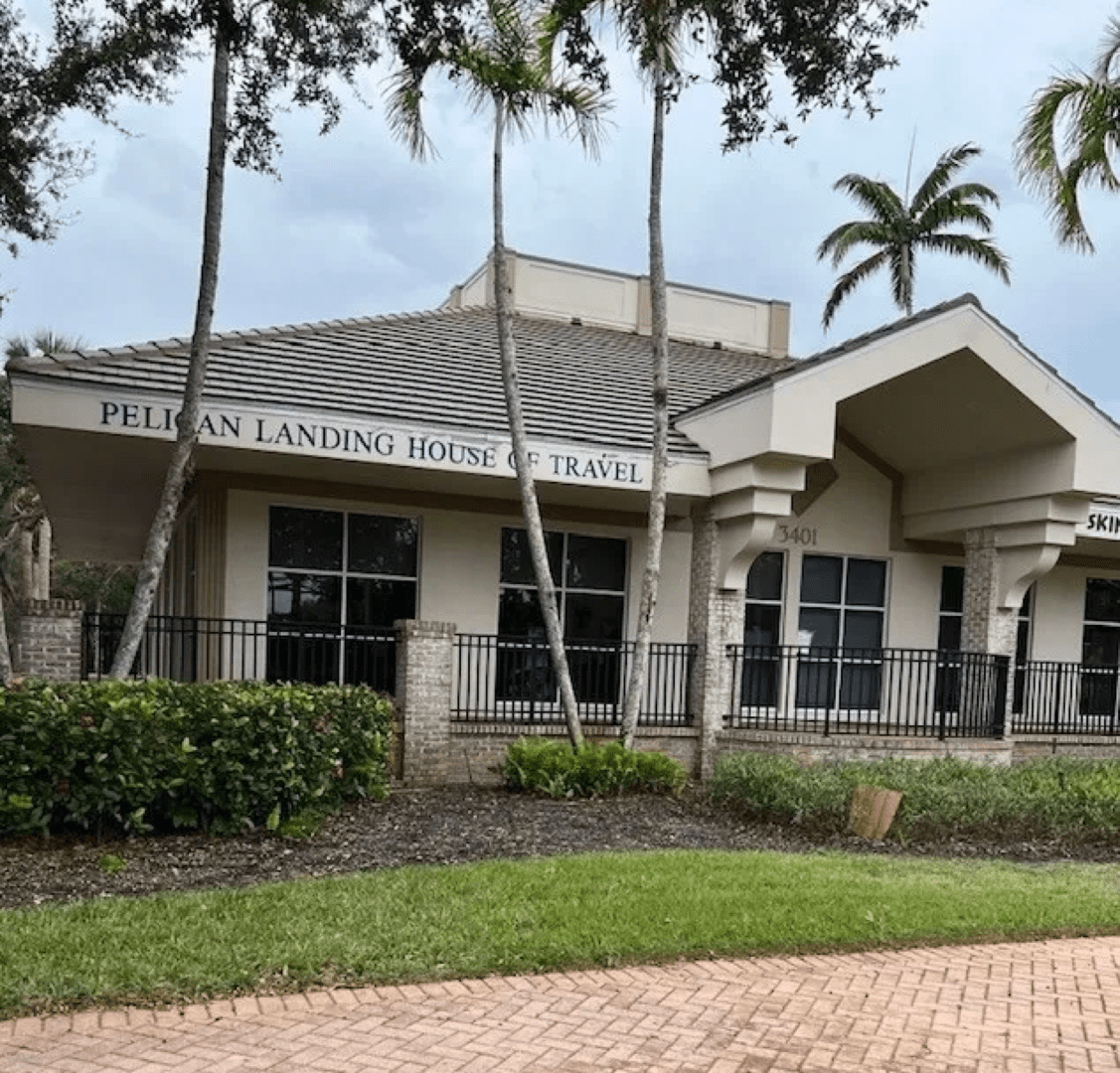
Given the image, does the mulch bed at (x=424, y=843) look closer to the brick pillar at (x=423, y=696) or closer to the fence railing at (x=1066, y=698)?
the brick pillar at (x=423, y=696)

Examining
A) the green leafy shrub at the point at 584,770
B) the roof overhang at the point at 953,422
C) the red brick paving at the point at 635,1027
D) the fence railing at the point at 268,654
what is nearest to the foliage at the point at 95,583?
the fence railing at the point at 268,654

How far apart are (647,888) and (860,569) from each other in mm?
10713

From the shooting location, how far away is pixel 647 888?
6859 mm

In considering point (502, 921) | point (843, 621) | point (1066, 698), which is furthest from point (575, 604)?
point (1066, 698)

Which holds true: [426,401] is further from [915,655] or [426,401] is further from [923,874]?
[915,655]

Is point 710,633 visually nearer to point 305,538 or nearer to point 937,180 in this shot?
point 305,538

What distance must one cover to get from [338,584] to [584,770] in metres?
4.77

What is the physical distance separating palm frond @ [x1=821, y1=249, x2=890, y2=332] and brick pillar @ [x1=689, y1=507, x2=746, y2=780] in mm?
17429

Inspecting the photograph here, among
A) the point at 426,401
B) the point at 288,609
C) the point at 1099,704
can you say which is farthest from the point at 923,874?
the point at 1099,704

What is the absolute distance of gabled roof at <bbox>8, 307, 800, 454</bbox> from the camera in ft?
37.7

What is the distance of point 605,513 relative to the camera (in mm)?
14719

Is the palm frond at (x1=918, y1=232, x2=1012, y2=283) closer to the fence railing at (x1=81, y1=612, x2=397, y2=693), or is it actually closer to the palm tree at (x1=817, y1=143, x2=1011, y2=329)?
the palm tree at (x1=817, y1=143, x2=1011, y2=329)

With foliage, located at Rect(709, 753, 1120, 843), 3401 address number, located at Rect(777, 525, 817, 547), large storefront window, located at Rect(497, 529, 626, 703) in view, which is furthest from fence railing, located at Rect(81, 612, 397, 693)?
3401 address number, located at Rect(777, 525, 817, 547)

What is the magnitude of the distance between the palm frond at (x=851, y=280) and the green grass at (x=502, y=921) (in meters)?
23.2
